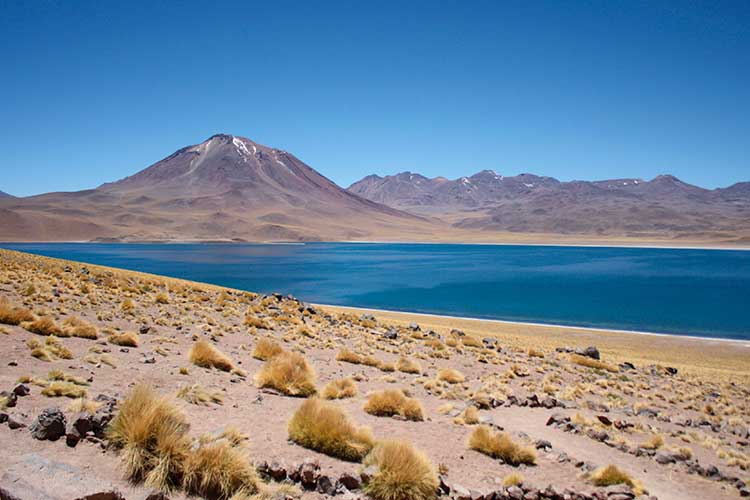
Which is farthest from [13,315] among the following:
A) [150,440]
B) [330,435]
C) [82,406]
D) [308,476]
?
[308,476]

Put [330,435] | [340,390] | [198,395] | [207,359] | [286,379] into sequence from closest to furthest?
[330,435] → [198,395] → [286,379] → [340,390] → [207,359]

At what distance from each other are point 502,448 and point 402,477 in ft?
7.17

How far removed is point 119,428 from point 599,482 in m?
5.66

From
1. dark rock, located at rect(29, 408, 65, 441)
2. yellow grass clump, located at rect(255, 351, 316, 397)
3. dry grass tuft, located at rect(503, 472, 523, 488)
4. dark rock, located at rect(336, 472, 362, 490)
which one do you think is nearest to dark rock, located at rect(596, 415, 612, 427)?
dry grass tuft, located at rect(503, 472, 523, 488)

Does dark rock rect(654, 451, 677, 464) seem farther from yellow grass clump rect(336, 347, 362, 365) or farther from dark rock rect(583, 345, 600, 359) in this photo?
dark rock rect(583, 345, 600, 359)

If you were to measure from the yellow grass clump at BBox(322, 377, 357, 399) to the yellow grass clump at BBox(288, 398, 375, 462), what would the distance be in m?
2.65

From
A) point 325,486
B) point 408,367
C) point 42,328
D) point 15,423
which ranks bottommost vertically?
point 408,367

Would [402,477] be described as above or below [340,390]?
above

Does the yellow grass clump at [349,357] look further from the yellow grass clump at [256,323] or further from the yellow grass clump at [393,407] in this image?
the yellow grass clump at [393,407]

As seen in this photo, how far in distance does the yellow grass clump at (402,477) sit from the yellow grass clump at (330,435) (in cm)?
51

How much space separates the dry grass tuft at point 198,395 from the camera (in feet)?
24.0

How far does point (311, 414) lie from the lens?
256 inches

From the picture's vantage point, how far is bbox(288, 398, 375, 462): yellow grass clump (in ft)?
20.1

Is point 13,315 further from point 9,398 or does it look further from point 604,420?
point 604,420
